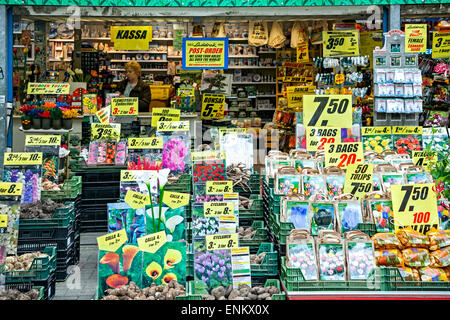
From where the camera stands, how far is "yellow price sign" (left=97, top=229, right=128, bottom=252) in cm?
373

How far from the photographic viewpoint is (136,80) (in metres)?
9.65

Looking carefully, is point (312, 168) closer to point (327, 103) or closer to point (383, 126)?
point (327, 103)

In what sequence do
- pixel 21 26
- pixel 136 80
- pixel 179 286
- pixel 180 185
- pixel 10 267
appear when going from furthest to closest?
1. pixel 21 26
2. pixel 136 80
3. pixel 180 185
4. pixel 10 267
5. pixel 179 286

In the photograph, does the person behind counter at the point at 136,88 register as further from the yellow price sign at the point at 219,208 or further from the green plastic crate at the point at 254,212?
the yellow price sign at the point at 219,208

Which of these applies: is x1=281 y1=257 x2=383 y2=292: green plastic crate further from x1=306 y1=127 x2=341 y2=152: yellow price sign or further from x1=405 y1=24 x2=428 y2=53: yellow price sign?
x1=405 y1=24 x2=428 y2=53: yellow price sign

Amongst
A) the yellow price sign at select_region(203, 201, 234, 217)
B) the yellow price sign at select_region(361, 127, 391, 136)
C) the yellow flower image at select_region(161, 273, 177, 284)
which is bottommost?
the yellow flower image at select_region(161, 273, 177, 284)

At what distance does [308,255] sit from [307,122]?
262cm

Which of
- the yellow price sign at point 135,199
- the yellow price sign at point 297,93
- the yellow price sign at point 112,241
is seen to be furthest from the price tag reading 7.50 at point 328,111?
the yellow price sign at point 297,93

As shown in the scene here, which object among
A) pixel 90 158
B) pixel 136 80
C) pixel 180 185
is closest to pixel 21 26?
pixel 136 80

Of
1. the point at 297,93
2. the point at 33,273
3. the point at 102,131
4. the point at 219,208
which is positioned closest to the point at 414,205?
the point at 219,208

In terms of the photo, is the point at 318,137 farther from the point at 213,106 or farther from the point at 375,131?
the point at 213,106

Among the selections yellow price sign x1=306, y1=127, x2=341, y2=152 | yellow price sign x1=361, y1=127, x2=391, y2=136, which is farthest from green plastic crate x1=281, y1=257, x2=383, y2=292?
yellow price sign x1=361, y1=127, x2=391, y2=136

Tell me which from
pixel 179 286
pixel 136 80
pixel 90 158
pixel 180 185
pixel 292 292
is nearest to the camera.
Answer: pixel 292 292

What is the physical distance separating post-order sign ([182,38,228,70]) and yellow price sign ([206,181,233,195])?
130 inches
